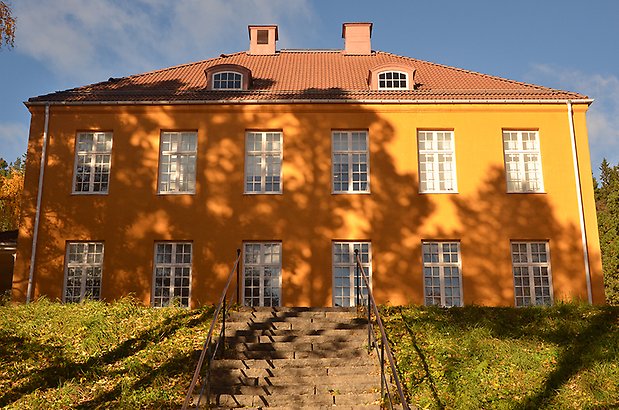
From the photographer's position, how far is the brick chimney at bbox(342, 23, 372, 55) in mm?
24438

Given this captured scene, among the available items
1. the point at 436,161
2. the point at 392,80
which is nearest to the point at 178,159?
the point at 392,80

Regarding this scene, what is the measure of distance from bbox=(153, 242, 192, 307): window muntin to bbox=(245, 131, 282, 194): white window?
260cm

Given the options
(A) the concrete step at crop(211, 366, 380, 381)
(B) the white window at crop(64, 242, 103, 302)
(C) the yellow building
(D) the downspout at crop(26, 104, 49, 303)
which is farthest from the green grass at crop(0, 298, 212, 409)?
(C) the yellow building

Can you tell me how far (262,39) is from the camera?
2478 cm

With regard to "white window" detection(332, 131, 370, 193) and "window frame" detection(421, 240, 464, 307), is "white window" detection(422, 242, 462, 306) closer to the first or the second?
"window frame" detection(421, 240, 464, 307)

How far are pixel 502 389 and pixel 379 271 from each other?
26.4ft

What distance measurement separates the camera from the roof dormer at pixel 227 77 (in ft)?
64.8

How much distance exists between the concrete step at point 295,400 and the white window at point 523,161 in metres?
10.9

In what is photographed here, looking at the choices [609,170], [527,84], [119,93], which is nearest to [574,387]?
[527,84]

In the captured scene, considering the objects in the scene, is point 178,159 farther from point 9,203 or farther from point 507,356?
point 9,203

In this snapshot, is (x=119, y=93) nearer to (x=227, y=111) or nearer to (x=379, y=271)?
(x=227, y=111)

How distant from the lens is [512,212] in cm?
Answer: 1822

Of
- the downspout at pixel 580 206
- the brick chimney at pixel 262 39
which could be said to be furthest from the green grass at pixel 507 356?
the brick chimney at pixel 262 39

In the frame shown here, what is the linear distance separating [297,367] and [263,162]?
9.33m
